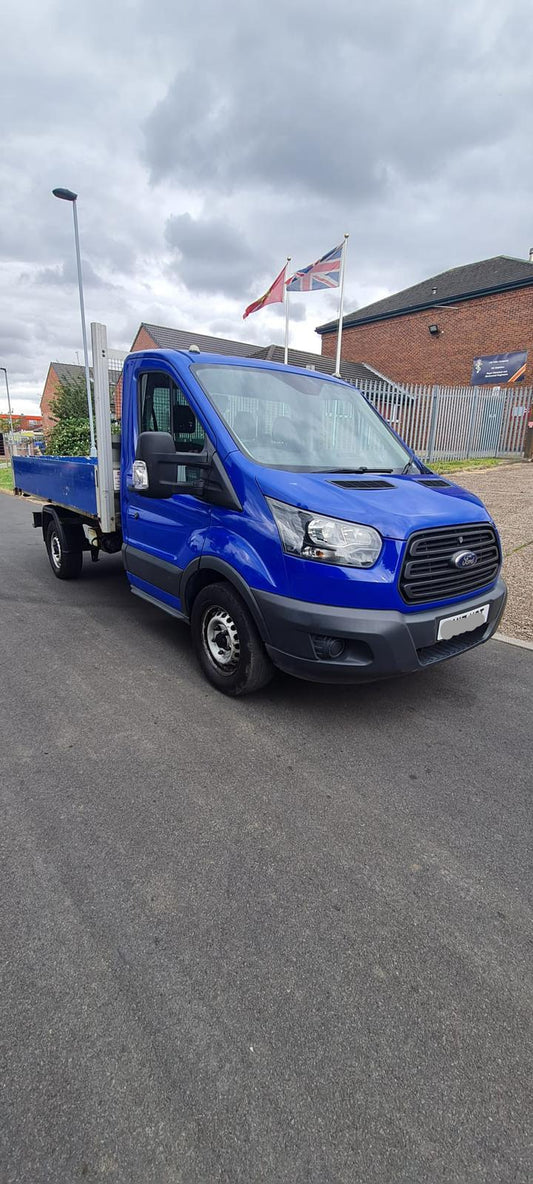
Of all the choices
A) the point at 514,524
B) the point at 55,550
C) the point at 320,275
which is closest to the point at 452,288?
the point at 320,275

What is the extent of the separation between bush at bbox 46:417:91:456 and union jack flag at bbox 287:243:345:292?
258 inches

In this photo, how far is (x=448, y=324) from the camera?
96.1 feet

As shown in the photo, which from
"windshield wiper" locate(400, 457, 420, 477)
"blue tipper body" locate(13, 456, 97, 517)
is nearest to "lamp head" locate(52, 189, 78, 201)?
"blue tipper body" locate(13, 456, 97, 517)

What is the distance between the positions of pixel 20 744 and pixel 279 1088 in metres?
2.18

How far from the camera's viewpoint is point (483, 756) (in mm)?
3123

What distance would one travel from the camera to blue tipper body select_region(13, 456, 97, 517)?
17.5 feet

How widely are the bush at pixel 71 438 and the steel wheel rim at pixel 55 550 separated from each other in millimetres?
9018

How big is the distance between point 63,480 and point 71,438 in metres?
11.2

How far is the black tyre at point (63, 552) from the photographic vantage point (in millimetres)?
6457

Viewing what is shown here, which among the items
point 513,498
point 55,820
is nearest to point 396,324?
point 513,498

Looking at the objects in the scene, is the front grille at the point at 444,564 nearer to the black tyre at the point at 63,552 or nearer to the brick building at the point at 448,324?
the black tyre at the point at 63,552

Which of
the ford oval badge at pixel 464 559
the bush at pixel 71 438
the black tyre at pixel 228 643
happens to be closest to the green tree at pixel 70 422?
the bush at pixel 71 438

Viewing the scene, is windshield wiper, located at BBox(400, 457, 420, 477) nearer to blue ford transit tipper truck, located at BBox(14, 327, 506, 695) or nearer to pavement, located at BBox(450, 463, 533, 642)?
blue ford transit tipper truck, located at BBox(14, 327, 506, 695)

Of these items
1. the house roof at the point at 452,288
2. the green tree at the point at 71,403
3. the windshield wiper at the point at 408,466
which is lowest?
the windshield wiper at the point at 408,466
